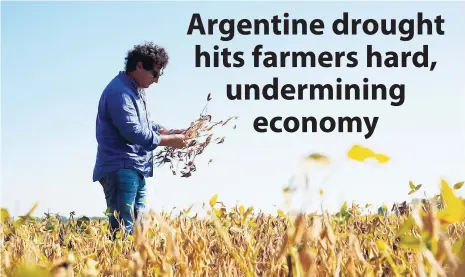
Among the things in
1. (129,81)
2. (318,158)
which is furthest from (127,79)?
(318,158)

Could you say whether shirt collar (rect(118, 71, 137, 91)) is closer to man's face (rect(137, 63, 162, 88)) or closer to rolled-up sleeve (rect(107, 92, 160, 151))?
man's face (rect(137, 63, 162, 88))

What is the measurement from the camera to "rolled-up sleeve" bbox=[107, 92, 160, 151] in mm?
4434

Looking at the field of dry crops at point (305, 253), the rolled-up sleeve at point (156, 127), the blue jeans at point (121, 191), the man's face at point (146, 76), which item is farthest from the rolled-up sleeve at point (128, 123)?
the field of dry crops at point (305, 253)

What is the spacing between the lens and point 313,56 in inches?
228

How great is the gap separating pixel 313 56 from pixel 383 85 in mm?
734

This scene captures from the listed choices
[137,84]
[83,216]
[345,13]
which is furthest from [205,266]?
[345,13]

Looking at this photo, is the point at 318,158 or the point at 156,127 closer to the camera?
the point at 318,158

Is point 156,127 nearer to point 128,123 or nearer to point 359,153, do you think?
point 128,123

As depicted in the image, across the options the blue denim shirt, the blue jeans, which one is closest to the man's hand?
the blue denim shirt

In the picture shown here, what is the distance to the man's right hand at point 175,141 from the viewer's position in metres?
4.49

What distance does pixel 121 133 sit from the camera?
4484 millimetres

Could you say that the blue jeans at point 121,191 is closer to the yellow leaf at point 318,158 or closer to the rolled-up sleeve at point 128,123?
the rolled-up sleeve at point 128,123

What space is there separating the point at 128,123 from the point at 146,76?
0.68 metres

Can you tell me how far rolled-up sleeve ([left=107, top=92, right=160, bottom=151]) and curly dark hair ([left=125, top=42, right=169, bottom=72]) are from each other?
0.53 metres
